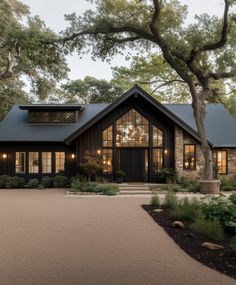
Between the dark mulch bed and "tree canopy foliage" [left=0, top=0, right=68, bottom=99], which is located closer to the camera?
the dark mulch bed

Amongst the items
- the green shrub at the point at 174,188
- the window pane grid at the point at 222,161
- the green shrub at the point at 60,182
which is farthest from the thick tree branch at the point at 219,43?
the green shrub at the point at 60,182

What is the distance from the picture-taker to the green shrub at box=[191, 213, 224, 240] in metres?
6.28

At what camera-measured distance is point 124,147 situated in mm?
17906

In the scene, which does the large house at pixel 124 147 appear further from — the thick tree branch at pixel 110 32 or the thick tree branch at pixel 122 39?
the thick tree branch at pixel 110 32

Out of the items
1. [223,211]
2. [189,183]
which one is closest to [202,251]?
[223,211]

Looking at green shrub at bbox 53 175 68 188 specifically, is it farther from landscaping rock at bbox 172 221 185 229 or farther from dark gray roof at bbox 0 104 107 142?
landscaping rock at bbox 172 221 185 229

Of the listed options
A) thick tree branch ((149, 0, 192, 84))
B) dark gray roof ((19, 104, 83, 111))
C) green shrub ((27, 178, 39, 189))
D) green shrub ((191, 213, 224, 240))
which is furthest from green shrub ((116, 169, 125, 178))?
green shrub ((191, 213, 224, 240))

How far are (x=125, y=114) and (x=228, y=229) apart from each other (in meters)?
12.0

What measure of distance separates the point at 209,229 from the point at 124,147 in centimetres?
1175

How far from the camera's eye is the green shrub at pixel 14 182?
1711cm

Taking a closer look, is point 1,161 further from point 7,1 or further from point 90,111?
point 7,1

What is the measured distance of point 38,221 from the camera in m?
8.30

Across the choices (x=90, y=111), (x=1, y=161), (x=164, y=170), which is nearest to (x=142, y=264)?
(x=164, y=170)

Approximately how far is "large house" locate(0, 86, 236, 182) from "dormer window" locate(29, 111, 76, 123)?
1364 mm
